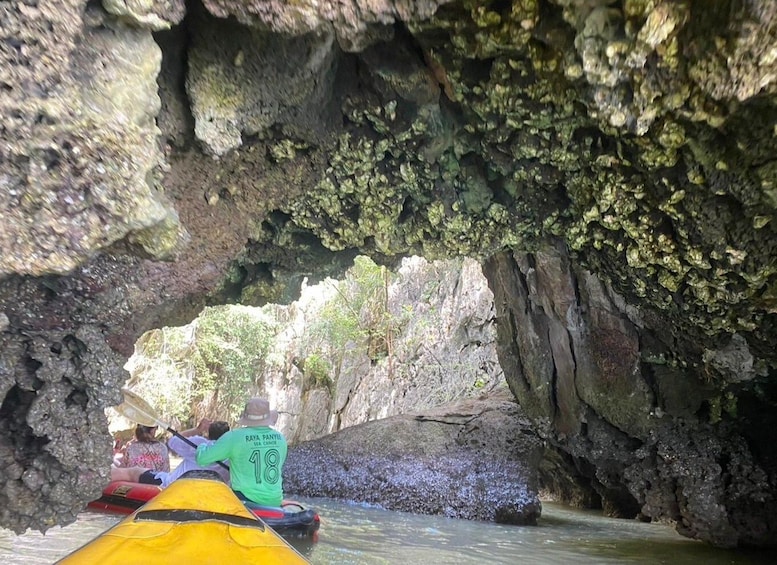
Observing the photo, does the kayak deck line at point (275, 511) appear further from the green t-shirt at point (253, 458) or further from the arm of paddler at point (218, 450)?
the arm of paddler at point (218, 450)

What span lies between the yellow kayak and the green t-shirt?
1812mm

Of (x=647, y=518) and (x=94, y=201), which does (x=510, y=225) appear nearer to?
(x=94, y=201)

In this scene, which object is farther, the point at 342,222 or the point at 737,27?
the point at 342,222

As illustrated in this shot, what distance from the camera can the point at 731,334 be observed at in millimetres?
4352

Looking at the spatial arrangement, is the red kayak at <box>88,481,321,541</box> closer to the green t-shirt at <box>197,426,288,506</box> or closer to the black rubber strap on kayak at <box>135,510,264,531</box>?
the green t-shirt at <box>197,426,288,506</box>

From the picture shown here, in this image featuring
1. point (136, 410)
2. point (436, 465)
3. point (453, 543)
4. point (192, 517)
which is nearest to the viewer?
point (192, 517)

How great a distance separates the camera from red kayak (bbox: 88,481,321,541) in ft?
16.7

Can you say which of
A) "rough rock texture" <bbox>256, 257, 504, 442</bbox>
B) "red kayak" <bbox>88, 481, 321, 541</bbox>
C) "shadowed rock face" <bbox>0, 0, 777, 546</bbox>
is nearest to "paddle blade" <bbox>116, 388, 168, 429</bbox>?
"red kayak" <bbox>88, 481, 321, 541</bbox>

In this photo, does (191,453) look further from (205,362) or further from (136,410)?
(205,362)

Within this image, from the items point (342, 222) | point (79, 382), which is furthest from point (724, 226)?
point (79, 382)

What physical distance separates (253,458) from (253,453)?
0.16ft

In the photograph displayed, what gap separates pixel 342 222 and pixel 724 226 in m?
2.42

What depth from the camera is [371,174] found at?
4152mm

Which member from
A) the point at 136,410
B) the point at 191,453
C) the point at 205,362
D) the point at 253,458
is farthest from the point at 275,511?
the point at 205,362
